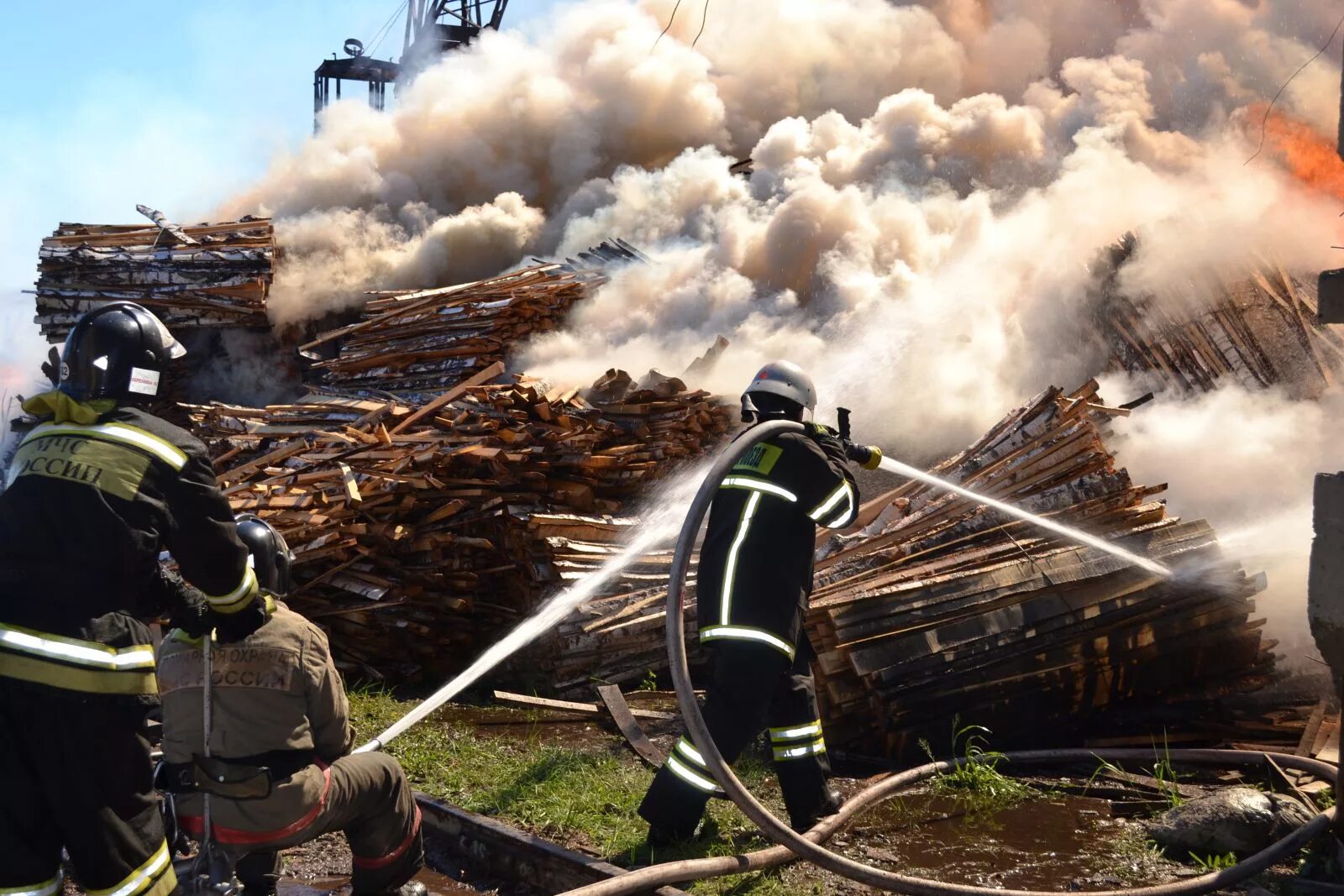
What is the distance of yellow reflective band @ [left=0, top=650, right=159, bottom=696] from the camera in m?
3.01

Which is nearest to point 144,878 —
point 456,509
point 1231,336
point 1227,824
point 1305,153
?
point 1227,824

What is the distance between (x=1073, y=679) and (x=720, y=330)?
7.84 m

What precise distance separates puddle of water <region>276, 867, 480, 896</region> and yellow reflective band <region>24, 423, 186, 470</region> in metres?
1.93

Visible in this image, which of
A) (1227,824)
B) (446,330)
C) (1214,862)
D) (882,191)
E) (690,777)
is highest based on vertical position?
(882,191)

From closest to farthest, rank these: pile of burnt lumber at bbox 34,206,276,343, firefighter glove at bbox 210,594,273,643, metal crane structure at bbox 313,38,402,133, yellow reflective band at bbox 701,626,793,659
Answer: firefighter glove at bbox 210,594,273,643 → yellow reflective band at bbox 701,626,793,659 → pile of burnt lumber at bbox 34,206,276,343 → metal crane structure at bbox 313,38,402,133

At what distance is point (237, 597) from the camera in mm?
3279

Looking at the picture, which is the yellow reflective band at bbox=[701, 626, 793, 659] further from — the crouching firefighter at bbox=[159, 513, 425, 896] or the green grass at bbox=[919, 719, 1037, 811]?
the crouching firefighter at bbox=[159, 513, 425, 896]

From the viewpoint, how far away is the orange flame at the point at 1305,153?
1404 cm

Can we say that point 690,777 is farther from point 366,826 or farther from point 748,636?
point 366,826

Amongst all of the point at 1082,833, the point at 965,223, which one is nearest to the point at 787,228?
the point at 965,223

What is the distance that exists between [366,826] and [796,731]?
71.4 inches

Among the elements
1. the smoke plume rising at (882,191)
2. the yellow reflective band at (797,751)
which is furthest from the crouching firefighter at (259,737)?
the smoke plume rising at (882,191)

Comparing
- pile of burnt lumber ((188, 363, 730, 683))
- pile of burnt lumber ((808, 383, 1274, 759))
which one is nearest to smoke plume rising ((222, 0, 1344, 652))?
pile of burnt lumber ((808, 383, 1274, 759))

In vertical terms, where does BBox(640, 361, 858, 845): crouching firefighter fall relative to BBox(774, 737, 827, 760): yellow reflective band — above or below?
above
